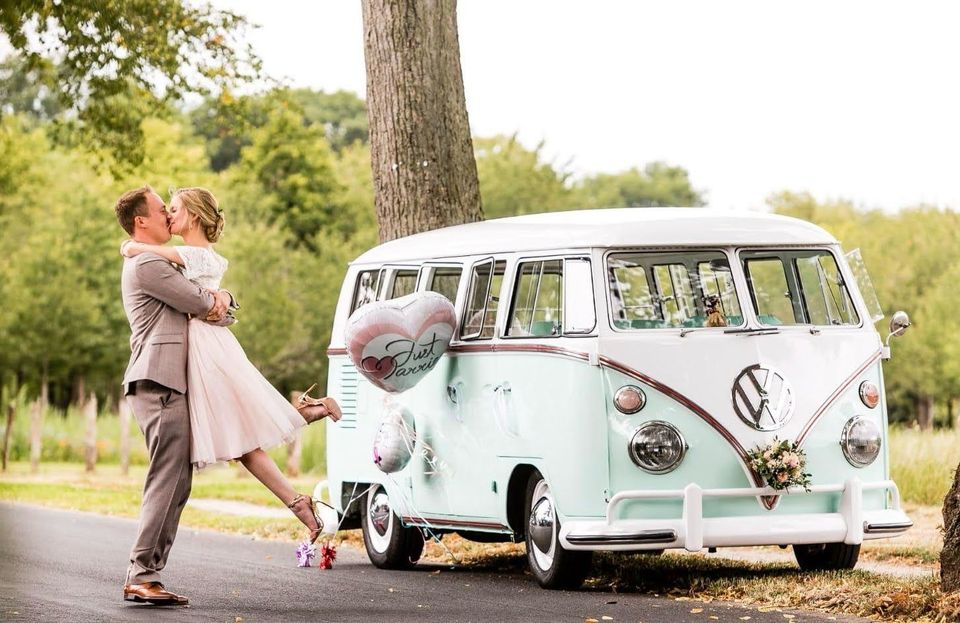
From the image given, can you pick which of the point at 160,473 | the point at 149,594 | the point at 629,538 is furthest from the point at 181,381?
the point at 629,538

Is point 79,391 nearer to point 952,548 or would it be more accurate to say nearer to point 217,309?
point 217,309

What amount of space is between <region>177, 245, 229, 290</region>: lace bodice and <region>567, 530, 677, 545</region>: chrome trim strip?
2742mm

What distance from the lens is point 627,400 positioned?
10453 mm

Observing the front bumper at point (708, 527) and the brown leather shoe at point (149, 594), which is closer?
the brown leather shoe at point (149, 594)

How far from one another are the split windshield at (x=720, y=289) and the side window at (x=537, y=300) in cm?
48

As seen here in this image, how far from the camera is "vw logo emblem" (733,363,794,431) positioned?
35.0ft

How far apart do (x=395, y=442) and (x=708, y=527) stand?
3.03 m

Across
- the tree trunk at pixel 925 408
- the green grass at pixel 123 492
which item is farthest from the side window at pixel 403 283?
the tree trunk at pixel 925 408

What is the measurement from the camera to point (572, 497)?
10586mm

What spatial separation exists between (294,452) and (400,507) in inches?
596

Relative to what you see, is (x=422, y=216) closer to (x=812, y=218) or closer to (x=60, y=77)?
(x=60, y=77)

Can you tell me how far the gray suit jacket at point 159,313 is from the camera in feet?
31.8

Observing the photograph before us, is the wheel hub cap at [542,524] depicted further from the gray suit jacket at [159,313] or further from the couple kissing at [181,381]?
the gray suit jacket at [159,313]

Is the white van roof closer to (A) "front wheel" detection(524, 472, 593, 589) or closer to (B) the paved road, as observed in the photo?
(A) "front wheel" detection(524, 472, 593, 589)
